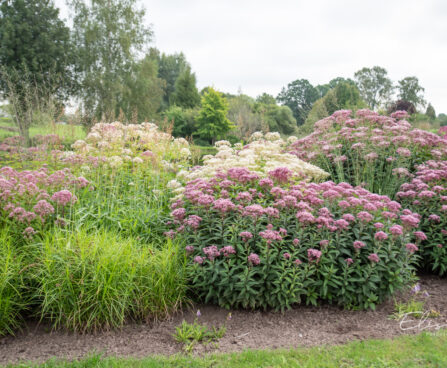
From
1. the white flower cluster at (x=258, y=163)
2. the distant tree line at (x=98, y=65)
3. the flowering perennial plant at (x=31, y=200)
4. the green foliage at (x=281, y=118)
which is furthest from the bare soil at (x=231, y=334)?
the green foliage at (x=281, y=118)

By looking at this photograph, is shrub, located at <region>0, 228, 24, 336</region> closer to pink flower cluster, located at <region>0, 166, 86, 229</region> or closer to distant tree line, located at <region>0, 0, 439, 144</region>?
pink flower cluster, located at <region>0, 166, 86, 229</region>

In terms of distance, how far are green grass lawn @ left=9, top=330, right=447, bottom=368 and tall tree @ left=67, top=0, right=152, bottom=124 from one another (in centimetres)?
2120

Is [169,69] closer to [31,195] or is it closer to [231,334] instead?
[31,195]

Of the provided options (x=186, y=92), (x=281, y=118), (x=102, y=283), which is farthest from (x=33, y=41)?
(x=281, y=118)

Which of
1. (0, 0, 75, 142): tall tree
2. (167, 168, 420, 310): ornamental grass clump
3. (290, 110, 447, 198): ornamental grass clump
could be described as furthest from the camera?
(0, 0, 75, 142): tall tree

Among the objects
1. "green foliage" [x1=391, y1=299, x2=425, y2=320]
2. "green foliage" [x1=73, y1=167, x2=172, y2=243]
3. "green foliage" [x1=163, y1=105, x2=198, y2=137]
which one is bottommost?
"green foliage" [x1=391, y1=299, x2=425, y2=320]

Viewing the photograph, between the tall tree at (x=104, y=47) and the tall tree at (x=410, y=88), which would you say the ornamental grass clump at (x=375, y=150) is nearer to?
the tall tree at (x=104, y=47)

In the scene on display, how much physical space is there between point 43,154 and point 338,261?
16.0 ft

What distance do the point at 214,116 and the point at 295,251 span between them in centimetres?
2340

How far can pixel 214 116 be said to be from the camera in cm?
2619

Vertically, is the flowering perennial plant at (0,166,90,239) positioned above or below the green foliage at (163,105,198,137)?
below

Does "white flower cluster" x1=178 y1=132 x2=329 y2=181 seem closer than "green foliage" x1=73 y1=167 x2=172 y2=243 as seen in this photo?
No

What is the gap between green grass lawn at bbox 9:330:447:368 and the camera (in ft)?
9.22

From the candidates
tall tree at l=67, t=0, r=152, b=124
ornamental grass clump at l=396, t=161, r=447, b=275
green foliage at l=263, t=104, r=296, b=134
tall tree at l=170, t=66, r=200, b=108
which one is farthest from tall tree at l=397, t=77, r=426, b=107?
ornamental grass clump at l=396, t=161, r=447, b=275
